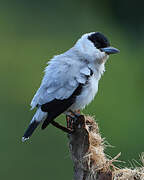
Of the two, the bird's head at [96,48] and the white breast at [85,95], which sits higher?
the bird's head at [96,48]

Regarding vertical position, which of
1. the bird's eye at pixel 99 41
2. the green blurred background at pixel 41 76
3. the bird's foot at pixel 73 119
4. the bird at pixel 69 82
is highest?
the bird's eye at pixel 99 41

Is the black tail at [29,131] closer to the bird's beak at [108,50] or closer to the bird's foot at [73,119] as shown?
the bird's foot at [73,119]

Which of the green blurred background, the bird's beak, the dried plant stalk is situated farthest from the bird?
the green blurred background

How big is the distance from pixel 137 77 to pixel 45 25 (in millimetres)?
1580

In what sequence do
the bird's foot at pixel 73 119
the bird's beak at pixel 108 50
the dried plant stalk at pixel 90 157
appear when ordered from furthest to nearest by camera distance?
the bird's beak at pixel 108 50 → the bird's foot at pixel 73 119 → the dried plant stalk at pixel 90 157

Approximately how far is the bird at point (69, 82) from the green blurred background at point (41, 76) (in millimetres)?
1321

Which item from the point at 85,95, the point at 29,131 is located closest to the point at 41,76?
the point at 85,95

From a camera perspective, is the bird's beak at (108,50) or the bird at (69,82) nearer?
the bird at (69,82)

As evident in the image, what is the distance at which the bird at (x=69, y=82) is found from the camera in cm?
357

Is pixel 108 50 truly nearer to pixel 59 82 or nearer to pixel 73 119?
pixel 59 82

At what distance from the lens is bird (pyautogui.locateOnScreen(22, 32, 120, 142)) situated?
3566 millimetres

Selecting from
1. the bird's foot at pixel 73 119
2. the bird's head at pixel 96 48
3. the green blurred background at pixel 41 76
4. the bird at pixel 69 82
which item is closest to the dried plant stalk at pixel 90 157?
the bird's foot at pixel 73 119

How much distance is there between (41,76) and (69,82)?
390 cm

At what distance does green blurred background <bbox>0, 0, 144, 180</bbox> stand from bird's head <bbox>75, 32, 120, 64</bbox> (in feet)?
4.32
